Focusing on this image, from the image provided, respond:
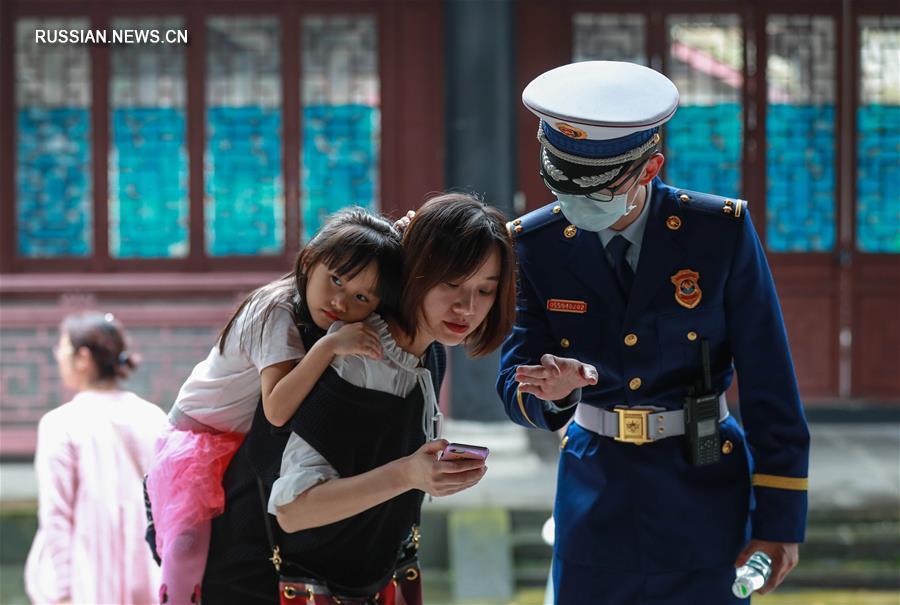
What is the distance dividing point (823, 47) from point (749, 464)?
5555 millimetres

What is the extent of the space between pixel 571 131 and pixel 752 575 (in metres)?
0.91

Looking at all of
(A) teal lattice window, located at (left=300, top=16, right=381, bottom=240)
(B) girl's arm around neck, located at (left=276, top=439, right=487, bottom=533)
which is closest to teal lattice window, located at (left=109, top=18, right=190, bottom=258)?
(A) teal lattice window, located at (left=300, top=16, right=381, bottom=240)

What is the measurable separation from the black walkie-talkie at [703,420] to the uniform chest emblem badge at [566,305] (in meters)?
0.25

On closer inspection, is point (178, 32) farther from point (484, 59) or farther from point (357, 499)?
point (357, 499)

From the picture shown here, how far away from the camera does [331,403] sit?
2.19 metres

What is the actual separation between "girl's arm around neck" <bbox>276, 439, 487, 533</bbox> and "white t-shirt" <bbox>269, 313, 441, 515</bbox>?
0.07 feet

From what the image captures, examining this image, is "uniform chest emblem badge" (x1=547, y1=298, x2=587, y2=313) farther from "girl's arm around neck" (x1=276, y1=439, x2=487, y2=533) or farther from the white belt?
"girl's arm around neck" (x1=276, y1=439, x2=487, y2=533)

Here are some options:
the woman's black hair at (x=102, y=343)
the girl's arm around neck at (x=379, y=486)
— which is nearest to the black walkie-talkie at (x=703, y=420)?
the girl's arm around neck at (x=379, y=486)

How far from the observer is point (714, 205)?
266 centimetres

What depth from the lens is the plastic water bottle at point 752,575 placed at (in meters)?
2.49

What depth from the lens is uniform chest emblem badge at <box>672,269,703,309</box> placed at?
2.59 meters

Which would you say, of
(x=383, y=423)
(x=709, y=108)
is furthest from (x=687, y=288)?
(x=709, y=108)

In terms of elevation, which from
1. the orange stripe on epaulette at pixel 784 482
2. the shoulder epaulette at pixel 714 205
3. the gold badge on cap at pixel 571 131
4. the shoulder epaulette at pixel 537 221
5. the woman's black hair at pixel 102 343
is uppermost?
the gold badge on cap at pixel 571 131

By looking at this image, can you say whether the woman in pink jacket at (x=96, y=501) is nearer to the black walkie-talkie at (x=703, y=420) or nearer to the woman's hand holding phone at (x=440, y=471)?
the black walkie-talkie at (x=703, y=420)
